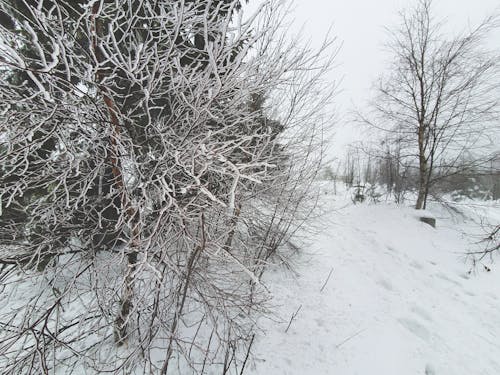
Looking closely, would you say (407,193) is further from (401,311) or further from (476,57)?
(401,311)

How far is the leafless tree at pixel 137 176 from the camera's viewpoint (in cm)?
151

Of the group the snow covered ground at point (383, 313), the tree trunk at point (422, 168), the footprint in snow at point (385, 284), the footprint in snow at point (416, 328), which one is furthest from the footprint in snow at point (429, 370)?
the tree trunk at point (422, 168)

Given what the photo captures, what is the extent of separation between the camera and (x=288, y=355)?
3.00 metres

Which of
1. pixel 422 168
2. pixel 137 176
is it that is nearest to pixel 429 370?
pixel 137 176

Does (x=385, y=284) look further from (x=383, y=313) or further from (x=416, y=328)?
(x=416, y=328)

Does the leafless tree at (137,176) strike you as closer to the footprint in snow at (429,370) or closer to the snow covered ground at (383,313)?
the snow covered ground at (383,313)

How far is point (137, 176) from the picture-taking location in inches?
77.8

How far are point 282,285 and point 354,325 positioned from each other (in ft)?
4.78

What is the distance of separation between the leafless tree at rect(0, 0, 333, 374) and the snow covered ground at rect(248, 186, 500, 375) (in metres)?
0.81

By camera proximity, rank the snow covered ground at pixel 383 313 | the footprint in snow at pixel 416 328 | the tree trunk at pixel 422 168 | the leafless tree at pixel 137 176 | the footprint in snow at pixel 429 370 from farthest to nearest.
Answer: the tree trunk at pixel 422 168
the footprint in snow at pixel 416 328
the snow covered ground at pixel 383 313
the footprint in snow at pixel 429 370
the leafless tree at pixel 137 176

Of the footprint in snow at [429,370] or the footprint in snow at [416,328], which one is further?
→ the footprint in snow at [416,328]

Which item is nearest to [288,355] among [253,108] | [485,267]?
[253,108]

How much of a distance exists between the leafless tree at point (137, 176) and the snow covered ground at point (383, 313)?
0.81 meters

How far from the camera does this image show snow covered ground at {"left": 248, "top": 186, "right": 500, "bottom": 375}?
2.95m
